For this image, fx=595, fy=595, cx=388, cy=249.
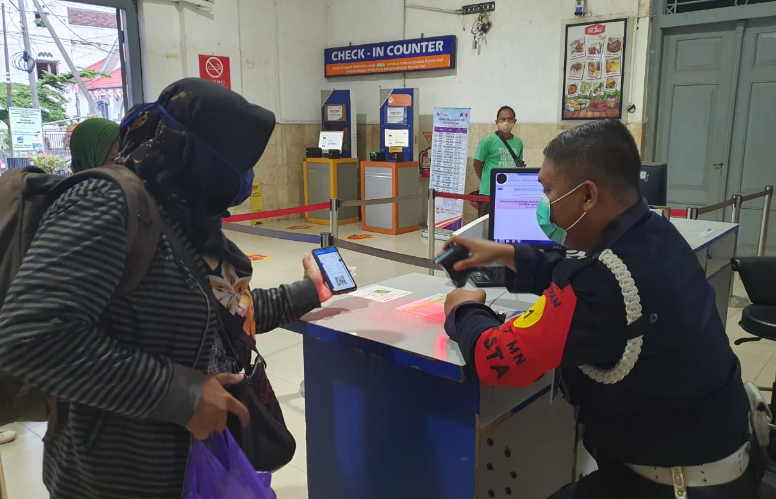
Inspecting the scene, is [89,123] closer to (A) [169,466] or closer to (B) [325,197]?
(A) [169,466]

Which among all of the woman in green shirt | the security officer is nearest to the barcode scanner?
the security officer

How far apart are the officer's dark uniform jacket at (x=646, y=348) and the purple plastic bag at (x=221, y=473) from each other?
1.72 ft

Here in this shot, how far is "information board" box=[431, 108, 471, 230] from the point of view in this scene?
736 cm

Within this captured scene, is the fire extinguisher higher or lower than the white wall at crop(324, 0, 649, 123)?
lower

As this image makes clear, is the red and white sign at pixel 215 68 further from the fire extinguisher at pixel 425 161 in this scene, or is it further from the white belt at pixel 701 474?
the white belt at pixel 701 474

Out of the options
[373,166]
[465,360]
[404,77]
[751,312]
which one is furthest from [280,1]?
[465,360]

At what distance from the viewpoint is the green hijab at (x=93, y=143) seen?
248cm

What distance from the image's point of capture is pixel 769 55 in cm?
576

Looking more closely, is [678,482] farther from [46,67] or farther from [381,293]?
[46,67]

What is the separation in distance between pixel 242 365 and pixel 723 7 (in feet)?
21.2

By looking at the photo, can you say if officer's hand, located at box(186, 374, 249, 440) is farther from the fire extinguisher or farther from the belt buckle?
the fire extinguisher

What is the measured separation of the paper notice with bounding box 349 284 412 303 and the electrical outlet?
6.50 m

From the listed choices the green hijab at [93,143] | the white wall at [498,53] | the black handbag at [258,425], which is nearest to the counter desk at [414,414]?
the black handbag at [258,425]

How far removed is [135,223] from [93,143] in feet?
5.78
